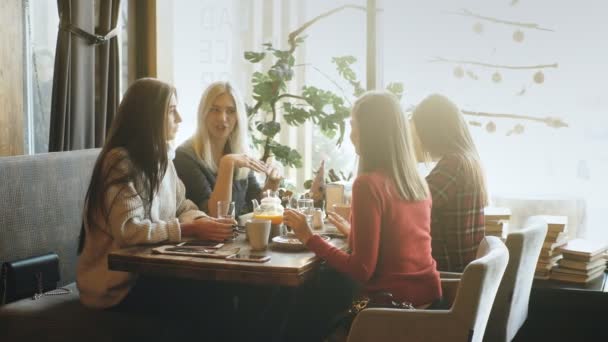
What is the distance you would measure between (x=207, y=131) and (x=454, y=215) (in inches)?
50.4

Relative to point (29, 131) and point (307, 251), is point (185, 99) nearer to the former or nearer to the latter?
point (29, 131)

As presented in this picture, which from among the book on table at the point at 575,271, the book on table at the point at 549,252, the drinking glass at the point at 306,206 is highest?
the drinking glass at the point at 306,206

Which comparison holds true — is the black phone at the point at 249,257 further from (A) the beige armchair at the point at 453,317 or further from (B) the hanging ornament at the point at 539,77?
(B) the hanging ornament at the point at 539,77

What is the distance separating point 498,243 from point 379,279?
1.20 feet

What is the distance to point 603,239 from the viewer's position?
3688 millimetres

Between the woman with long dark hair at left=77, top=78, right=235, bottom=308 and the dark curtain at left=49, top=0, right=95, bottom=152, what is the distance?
909 mm

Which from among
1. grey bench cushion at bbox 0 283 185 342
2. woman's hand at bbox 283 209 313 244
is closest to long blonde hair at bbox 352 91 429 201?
woman's hand at bbox 283 209 313 244

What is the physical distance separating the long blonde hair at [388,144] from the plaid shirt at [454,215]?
1.24ft

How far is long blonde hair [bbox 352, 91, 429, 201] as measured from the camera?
83.8 inches

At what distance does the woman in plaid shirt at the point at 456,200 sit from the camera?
2.56m

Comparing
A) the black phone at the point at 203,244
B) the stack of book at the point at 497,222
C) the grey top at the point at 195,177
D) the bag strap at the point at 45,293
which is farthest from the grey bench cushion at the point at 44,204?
the stack of book at the point at 497,222

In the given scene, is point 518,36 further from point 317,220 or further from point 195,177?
point 195,177

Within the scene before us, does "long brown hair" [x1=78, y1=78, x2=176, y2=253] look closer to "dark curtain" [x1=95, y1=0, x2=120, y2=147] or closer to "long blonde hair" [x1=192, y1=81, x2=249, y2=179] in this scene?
"long blonde hair" [x1=192, y1=81, x2=249, y2=179]

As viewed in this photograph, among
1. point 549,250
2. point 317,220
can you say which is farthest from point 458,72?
point 317,220
